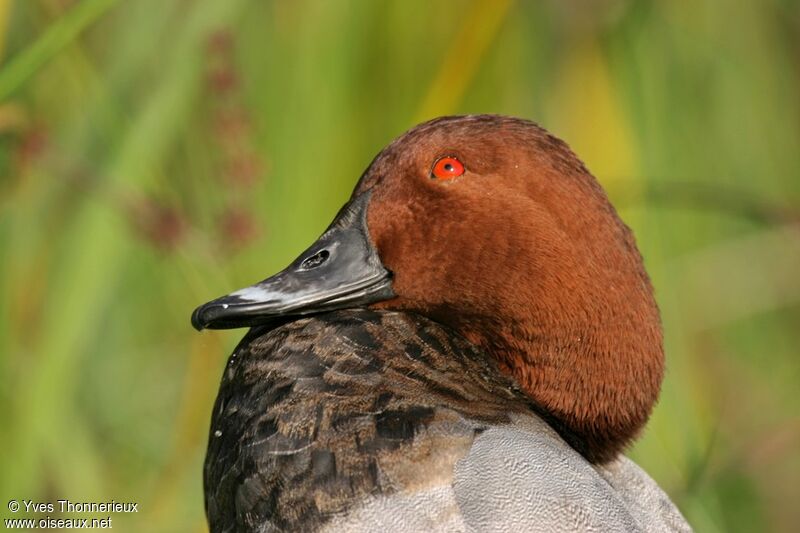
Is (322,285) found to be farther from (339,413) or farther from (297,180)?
(297,180)

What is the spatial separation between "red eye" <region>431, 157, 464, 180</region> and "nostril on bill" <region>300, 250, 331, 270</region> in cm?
19

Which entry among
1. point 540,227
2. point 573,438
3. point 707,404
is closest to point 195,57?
point 540,227

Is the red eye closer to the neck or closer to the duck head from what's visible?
the duck head

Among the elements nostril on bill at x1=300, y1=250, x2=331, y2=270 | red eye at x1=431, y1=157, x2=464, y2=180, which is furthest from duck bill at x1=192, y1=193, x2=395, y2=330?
red eye at x1=431, y1=157, x2=464, y2=180

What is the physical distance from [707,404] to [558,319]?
54.7 inches

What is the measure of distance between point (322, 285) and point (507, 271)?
259mm

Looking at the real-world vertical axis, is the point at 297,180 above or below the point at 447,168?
above

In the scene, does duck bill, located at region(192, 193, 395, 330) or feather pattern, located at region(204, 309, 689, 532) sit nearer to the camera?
feather pattern, located at region(204, 309, 689, 532)

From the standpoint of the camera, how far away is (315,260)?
5.80 ft

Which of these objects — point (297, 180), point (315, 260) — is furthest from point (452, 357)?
point (297, 180)

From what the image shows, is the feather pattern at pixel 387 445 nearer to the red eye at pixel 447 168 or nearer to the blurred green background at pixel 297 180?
the red eye at pixel 447 168

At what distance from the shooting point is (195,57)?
2.40m

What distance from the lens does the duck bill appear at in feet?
5.45

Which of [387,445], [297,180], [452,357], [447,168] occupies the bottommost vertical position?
[387,445]
